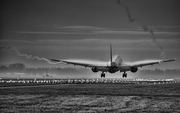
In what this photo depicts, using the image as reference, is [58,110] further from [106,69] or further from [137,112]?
[106,69]

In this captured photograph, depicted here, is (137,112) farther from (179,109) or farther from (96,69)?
(96,69)

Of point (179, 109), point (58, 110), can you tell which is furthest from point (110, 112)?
point (179, 109)

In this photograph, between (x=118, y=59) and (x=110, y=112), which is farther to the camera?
(x=118, y=59)

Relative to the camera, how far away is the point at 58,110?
37406mm

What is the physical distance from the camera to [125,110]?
1487 inches

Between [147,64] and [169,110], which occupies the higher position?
[147,64]

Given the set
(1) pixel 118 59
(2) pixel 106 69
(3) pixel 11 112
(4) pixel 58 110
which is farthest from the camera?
(1) pixel 118 59

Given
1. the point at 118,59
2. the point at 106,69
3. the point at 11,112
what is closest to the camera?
the point at 11,112

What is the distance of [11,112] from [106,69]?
261 ft

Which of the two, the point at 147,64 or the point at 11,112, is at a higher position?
the point at 147,64

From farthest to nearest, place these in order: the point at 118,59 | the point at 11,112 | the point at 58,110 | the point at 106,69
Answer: the point at 118,59 < the point at 106,69 < the point at 58,110 < the point at 11,112

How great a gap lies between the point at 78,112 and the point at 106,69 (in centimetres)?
7801

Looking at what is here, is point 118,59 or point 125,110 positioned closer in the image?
point 125,110

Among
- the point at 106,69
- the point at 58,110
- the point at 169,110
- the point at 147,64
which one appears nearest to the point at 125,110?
the point at 169,110
